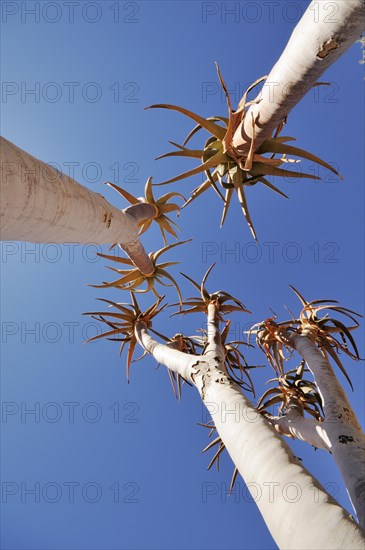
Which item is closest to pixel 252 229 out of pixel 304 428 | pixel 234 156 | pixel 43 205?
pixel 234 156

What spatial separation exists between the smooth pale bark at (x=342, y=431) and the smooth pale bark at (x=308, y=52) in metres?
3.27

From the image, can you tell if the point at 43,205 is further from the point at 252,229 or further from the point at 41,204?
the point at 252,229

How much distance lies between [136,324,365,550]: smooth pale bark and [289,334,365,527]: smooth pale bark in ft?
3.40

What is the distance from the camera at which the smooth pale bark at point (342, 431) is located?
10.2ft

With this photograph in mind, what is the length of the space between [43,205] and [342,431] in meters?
4.12

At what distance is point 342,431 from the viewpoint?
4.01m

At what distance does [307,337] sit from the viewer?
6281mm

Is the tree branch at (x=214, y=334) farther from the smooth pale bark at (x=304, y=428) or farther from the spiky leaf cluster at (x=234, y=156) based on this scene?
the spiky leaf cluster at (x=234, y=156)

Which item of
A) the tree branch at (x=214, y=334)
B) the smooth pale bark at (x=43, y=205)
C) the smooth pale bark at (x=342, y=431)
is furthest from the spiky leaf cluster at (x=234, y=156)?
the smooth pale bark at (x=342, y=431)

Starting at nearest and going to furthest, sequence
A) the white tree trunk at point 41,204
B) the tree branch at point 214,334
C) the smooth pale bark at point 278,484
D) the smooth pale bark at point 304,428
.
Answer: the smooth pale bark at point 278,484
the white tree trunk at point 41,204
the tree branch at point 214,334
the smooth pale bark at point 304,428

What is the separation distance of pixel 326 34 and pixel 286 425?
6182 millimetres

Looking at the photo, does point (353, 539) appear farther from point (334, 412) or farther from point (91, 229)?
point (334, 412)

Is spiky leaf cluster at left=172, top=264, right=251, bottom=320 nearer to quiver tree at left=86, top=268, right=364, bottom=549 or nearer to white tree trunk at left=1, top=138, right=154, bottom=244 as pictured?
quiver tree at left=86, top=268, right=364, bottom=549

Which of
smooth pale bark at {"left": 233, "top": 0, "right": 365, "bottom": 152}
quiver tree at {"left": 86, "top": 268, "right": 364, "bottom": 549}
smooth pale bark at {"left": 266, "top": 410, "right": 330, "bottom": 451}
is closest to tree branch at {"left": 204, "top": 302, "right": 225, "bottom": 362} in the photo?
quiver tree at {"left": 86, "top": 268, "right": 364, "bottom": 549}
